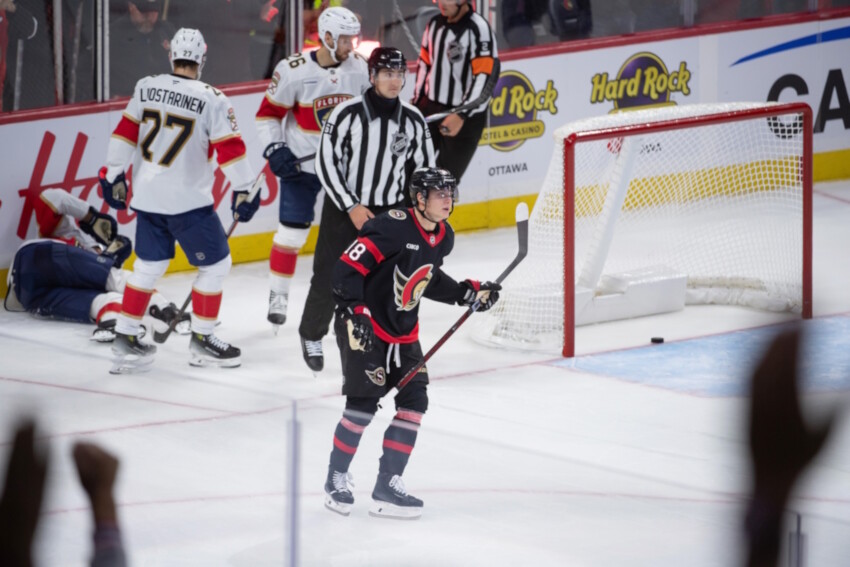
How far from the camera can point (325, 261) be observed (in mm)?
5238

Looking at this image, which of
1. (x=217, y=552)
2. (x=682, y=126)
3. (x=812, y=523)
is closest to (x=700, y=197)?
(x=682, y=126)

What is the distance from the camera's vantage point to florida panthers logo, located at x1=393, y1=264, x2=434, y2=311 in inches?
150

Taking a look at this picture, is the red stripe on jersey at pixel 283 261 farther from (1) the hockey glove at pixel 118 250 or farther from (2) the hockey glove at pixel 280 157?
(1) the hockey glove at pixel 118 250

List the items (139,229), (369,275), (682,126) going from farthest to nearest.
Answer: (682,126), (139,229), (369,275)

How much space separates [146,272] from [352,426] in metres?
2.79

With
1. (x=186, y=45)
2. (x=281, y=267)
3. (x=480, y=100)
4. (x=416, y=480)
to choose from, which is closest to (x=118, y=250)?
(x=281, y=267)

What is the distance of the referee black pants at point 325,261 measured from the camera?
16.9 ft

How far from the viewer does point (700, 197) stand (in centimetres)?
693

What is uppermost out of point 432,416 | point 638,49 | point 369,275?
point 638,49

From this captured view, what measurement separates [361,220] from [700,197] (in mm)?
2509

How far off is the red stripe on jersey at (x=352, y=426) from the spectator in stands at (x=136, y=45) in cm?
434

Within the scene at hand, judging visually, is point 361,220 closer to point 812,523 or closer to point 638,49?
point 812,523

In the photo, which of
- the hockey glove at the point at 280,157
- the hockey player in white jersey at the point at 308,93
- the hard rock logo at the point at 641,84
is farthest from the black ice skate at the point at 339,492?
the hard rock logo at the point at 641,84

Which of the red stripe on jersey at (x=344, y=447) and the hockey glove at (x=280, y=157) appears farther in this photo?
the hockey glove at (x=280, y=157)
